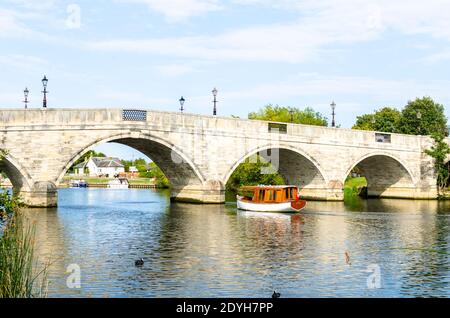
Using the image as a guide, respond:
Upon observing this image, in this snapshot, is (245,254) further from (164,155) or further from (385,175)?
(385,175)

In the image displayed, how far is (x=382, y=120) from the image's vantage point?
300 ft

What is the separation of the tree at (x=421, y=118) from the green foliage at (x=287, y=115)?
18291 mm

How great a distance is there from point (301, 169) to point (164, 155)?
43.5ft

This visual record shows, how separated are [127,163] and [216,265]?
144m

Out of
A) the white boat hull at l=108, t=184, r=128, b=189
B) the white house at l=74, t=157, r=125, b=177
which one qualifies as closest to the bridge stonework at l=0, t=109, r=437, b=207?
the white boat hull at l=108, t=184, r=128, b=189

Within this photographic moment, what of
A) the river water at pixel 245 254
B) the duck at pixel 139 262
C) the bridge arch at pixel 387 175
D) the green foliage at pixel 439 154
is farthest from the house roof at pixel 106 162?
the duck at pixel 139 262

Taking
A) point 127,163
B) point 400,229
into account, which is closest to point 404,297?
point 400,229

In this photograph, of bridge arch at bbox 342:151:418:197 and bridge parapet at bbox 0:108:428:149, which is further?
bridge arch at bbox 342:151:418:197

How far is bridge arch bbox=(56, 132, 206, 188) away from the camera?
125 ft

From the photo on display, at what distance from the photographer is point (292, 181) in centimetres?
5228

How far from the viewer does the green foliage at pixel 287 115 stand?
A: 66688 millimetres

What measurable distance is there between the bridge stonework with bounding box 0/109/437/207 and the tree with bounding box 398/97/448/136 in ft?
91.8

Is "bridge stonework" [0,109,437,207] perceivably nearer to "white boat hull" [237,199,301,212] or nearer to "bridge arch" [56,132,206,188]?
"bridge arch" [56,132,206,188]
